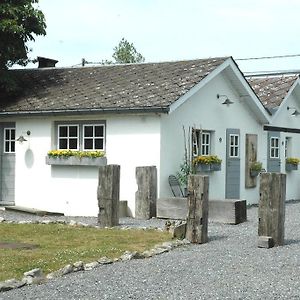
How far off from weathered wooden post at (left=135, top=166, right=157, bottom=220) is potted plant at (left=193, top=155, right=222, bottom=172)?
1.93 metres

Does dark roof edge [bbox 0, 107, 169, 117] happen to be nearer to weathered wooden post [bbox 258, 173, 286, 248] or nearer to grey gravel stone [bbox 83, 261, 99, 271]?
weathered wooden post [bbox 258, 173, 286, 248]

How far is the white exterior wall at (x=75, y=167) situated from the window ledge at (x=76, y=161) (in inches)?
7.6

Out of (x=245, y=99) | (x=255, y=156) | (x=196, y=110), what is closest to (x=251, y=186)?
(x=255, y=156)

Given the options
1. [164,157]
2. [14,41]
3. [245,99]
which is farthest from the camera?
[245,99]

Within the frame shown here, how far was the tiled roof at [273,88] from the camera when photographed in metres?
21.2

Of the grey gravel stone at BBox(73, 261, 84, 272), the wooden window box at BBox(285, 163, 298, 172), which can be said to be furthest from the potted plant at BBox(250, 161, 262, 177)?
the grey gravel stone at BBox(73, 261, 84, 272)

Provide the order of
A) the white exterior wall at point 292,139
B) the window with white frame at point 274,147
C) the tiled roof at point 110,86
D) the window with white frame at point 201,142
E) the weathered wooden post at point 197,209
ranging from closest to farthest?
the weathered wooden post at point 197,209
the tiled roof at point 110,86
the window with white frame at point 201,142
the window with white frame at point 274,147
the white exterior wall at point 292,139

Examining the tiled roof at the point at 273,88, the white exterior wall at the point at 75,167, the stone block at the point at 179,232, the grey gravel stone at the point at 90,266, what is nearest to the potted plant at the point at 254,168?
the tiled roof at the point at 273,88

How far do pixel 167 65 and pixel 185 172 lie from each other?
149 inches

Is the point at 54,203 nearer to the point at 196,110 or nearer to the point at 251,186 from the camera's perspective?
the point at 196,110

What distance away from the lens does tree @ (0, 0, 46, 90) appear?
17.3m

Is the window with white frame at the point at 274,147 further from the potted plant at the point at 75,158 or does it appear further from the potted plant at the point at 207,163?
the potted plant at the point at 75,158

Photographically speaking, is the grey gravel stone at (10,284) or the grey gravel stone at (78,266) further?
the grey gravel stone at (78,266)

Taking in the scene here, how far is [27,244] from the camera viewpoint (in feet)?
34.7
